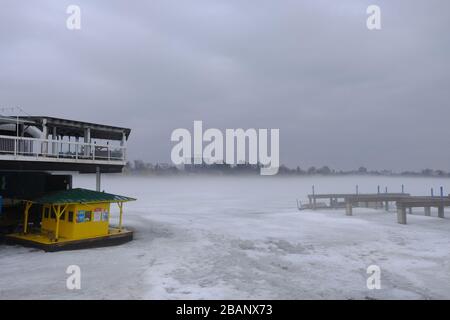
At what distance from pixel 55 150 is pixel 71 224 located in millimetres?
4719

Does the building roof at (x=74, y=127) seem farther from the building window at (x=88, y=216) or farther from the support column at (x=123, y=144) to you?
the building window at (x=88, y=216)

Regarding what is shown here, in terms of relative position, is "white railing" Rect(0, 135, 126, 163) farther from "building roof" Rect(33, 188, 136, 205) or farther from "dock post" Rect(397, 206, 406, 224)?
"dock post" Rect(397, 206, 406, 224)

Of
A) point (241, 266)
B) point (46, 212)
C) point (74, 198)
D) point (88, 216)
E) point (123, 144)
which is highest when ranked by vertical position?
point (123, 144)

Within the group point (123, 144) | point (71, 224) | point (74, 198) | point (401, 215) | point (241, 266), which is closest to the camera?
point (241, 266)

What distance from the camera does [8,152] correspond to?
1769 centimetres

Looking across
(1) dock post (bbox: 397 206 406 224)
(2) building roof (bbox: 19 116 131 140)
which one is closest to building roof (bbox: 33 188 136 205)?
(2) building roof (bbox: 19 116 131 140)

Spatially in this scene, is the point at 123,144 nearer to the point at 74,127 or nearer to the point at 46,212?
the point at 74,127

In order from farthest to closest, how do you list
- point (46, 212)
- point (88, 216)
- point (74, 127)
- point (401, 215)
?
point (401, 215)
point (74, 127)
point (46, 212)
point (88, 216)

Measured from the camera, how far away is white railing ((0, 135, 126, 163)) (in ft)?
59.2

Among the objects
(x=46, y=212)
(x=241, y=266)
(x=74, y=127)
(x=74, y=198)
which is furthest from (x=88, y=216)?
(x=241, y=266)

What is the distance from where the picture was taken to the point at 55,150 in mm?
20281
